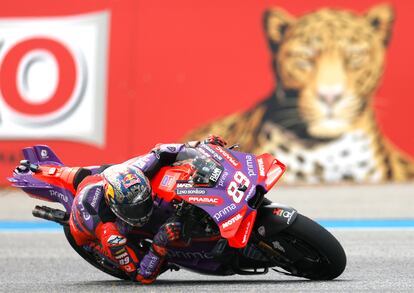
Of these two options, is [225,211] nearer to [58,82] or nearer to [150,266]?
[150,266]

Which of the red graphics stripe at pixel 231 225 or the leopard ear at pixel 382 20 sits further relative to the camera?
the leopard ear at pixel 382 20

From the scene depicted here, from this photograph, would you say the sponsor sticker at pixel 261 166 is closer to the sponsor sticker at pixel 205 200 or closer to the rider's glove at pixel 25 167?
the sponsor sticker at pixel 205 200

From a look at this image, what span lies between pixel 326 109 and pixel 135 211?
6979 millimetres

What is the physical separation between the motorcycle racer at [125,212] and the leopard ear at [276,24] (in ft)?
21.7

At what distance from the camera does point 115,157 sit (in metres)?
13.3

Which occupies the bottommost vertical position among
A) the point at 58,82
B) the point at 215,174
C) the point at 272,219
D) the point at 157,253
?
the point at 58,82

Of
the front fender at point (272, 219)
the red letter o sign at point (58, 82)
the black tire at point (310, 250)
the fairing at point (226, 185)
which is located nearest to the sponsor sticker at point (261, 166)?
the fairing at point (226, 185)

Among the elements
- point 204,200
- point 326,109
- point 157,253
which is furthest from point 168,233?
point 326,109

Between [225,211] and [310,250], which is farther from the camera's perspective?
[310,250]

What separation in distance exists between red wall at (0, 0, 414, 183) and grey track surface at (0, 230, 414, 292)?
3.74 metres

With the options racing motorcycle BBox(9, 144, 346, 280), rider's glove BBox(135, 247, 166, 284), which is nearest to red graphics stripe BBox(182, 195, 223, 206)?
racing motorcycle BBox(9, 144, 346, 280)

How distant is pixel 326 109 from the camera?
43.2ft

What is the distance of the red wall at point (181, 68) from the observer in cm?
1331

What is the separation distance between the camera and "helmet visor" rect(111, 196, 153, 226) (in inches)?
257
